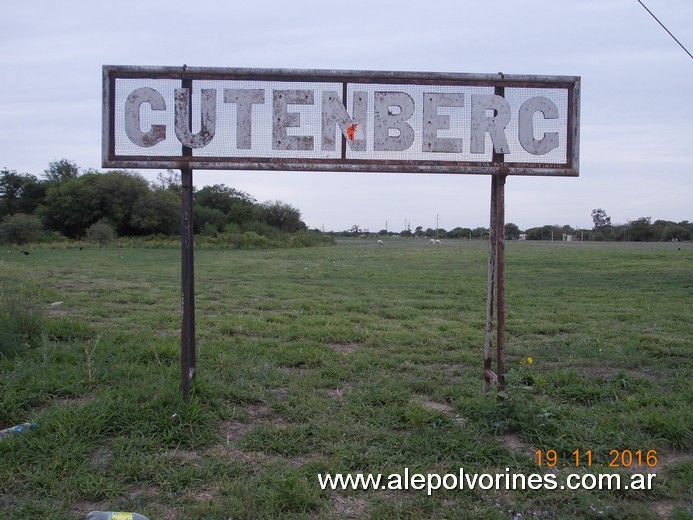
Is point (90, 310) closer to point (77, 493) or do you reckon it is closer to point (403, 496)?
point (77, 493)

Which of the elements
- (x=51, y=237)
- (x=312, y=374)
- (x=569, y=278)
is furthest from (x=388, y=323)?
(x=51, y=237)

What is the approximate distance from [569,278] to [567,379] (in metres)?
9.87

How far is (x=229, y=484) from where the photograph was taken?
3227 mm

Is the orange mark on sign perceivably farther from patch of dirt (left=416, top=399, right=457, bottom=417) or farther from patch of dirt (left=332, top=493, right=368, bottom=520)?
patch of dirt (left=332, top=493, right=368, bottom=520)

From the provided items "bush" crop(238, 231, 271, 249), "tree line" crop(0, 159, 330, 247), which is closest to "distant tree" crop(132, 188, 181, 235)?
"tree line" crop(0, 159, 330, 247)

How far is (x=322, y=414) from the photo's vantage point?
4191 millimetres

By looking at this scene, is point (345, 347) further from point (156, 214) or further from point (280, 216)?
point (280, 216)

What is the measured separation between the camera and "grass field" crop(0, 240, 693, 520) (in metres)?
3.14
